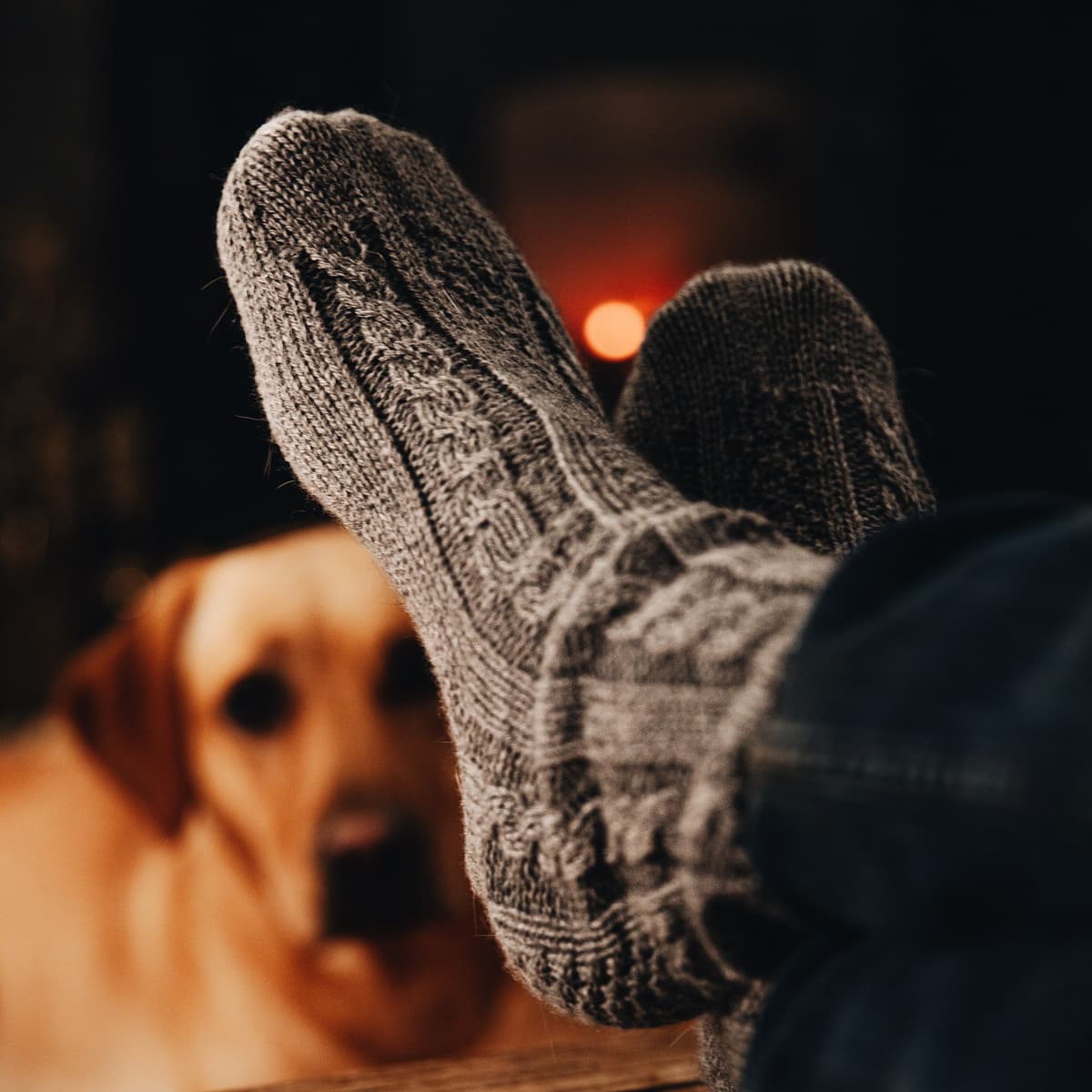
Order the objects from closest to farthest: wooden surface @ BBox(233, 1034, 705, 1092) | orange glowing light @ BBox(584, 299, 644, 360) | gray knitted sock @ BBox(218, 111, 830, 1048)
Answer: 1. gray knitted sock @ BBox(218, 111, 830, 1048)
2. wooden surface @ BBox(233, 1034, 705, 1092)
3. orange glowing light @ BBox(584, 299, 644, 360)

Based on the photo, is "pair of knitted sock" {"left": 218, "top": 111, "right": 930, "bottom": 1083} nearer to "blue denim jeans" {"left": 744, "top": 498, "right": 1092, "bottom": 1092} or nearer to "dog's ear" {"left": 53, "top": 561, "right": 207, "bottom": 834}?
"blue denim jeans" {"left": 744, "top": 498, "right": 1092, "bottom": 1092}

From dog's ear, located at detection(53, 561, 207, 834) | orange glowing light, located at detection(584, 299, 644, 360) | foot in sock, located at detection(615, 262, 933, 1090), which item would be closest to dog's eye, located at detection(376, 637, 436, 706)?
dog's ear, located at detection(53, 561, 207, 834)

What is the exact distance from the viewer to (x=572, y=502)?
46cm

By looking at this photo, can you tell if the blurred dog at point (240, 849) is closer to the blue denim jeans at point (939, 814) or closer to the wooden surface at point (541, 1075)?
the wooden surface at point (541, 1075)

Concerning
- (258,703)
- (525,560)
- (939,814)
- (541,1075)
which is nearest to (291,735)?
(258,703)

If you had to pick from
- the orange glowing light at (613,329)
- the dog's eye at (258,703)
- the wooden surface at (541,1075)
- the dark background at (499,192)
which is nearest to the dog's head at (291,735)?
the dog's eye at (258,703)

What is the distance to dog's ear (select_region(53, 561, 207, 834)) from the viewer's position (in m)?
0.89

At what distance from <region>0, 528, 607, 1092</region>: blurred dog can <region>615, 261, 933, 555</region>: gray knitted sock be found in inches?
11.3

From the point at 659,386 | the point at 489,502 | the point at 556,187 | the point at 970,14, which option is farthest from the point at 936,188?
the point at 489,502

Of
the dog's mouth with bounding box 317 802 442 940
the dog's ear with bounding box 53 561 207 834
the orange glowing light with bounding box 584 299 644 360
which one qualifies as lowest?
the dog's mouth with bounding box 317 802 442 940

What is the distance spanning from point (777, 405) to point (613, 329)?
69 cm

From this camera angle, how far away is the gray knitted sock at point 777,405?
704mm

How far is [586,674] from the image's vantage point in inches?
Answer: 15.8

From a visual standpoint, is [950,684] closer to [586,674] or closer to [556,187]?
[586,674]
